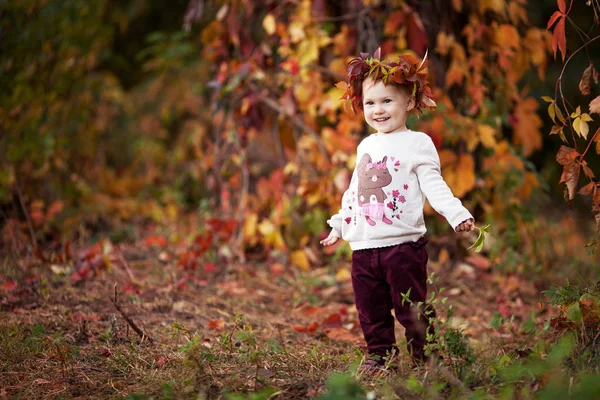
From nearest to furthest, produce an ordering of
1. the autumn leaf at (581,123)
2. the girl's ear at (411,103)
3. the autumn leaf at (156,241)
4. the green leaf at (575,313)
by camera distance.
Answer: the green leaf at (575,313)
the autumn leaf at (581,123)
the girl's ear at (411,103)
the autumn leaf at (156,241)

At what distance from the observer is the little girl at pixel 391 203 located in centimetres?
233

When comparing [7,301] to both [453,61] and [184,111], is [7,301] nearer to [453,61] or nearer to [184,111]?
[453,61]

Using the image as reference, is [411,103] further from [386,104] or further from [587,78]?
[587,78]

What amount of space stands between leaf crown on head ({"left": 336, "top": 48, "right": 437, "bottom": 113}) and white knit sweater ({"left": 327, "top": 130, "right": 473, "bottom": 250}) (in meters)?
0.16

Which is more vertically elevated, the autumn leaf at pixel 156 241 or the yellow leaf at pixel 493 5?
the yellow leaf at pixel 493 5

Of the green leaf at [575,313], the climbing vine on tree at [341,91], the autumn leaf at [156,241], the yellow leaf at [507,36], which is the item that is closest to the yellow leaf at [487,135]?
the climbing vine on tree at [341,91]

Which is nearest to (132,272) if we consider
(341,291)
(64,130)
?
(341,291)

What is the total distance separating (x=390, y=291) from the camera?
243 centimetres

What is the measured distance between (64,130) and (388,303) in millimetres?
3764

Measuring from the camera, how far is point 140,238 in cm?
526

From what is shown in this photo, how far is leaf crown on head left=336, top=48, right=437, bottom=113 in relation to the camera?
235 centimetres

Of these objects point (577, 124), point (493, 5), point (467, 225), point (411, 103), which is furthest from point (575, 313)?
point (493, 5)

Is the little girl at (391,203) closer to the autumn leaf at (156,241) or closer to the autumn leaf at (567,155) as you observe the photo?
the autumn leaf at (567,155)

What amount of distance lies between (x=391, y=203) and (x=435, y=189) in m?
0.17
